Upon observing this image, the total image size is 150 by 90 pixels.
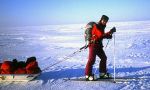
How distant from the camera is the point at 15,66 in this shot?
280 inches

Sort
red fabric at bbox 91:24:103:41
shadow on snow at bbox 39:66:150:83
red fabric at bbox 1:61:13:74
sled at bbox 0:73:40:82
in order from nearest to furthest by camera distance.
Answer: red fabric at bbox 91:24:103:41 → sled at bbox 0:73:40:82 → red fabric at bbox 1:61:13:74 → shadow on snow at bbox 39:66:150:83

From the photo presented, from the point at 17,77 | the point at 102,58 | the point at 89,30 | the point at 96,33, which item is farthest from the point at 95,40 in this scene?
the point at 17,77

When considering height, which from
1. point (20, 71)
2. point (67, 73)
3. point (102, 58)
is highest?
point (102, 58)

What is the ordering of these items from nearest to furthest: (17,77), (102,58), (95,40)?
(95,40) → (17,77) → (102,58)

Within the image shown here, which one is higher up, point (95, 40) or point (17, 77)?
point (95, 40)

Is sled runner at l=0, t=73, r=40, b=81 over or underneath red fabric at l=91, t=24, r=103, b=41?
underneath

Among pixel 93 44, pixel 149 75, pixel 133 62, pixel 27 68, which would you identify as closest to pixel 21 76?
pixel 27 68

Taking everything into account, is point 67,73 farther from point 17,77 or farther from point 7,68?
point 7,68

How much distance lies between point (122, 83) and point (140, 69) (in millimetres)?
2228

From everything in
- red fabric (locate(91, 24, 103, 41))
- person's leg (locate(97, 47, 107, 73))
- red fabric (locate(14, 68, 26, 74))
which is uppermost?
red fabric (locate(91, 24, 103, 41))

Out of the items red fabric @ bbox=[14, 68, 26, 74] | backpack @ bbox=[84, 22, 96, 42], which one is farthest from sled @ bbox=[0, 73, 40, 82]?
backpack @ bbox=[84, 22, 96, 42]

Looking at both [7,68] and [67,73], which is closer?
[7,68]

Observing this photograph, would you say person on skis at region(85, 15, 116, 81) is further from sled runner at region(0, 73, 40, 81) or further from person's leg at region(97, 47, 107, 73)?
sled runner at region(0, 73, 40, 81)

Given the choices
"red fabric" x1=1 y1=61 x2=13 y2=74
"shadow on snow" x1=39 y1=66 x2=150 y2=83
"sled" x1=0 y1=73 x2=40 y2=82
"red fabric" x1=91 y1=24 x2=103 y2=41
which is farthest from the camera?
"shadow on snow" x1=39 y1=66 x2=150 y2=83
